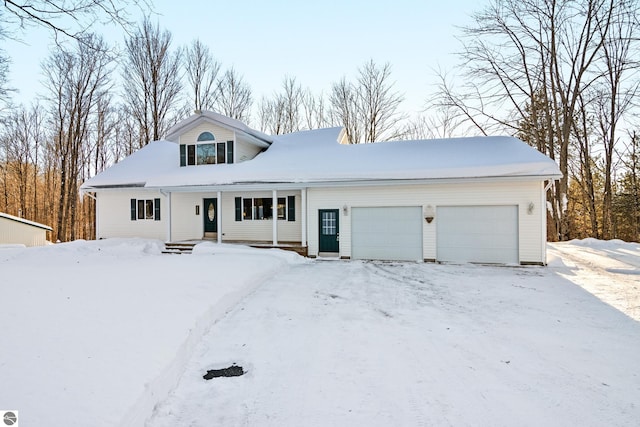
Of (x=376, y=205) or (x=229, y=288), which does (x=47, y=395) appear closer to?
(x=229, y=288)

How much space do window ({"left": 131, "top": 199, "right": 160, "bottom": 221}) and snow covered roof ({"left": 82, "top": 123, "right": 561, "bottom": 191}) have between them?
106 cm

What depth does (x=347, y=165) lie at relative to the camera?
12.5 m

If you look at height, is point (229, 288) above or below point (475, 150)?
below

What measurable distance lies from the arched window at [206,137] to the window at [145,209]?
11.6 feet

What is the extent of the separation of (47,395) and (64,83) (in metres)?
27.5

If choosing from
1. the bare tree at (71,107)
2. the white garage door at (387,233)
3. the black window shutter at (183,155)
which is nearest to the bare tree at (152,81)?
the bare tree at (71,107)

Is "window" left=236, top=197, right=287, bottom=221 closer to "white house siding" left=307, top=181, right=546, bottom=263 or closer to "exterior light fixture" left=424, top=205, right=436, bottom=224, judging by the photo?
"white house siding" left=307, top=181, right=546, bottom=263

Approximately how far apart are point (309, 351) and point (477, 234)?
337 inches

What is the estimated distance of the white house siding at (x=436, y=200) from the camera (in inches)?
408

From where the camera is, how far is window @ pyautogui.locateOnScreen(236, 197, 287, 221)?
1393cm

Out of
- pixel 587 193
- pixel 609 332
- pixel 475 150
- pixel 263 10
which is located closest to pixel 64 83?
pixel 263 10

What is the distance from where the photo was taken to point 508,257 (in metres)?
10.6

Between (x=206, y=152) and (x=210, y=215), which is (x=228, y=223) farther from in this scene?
(x=206, y=152)

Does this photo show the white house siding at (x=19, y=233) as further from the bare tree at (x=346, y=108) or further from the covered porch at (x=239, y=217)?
the bare tree at (x=346, y=108)
